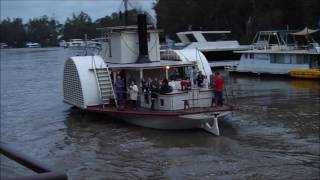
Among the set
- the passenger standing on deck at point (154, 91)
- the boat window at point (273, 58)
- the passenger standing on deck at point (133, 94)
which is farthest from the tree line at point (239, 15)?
the passenger standing on deck at point (154, 91)

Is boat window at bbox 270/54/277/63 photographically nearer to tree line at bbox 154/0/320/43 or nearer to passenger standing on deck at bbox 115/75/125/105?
tree line at bbox 154/0/320/43

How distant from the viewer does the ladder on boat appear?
23.7 m

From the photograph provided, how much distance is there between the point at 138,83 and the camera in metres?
24.4

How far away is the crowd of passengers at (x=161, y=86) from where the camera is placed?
2142cm

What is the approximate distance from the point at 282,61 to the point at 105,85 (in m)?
27.8

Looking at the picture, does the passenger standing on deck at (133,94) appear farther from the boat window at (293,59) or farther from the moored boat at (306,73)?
the boat window at (293,59)

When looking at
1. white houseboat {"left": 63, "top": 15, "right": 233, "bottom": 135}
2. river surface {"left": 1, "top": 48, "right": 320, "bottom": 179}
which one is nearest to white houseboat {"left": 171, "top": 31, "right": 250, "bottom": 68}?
river surface {"left": 1, "top": 48, "right": 320, "bottom": 179}

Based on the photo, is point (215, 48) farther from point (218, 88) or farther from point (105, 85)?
point (218, 88)

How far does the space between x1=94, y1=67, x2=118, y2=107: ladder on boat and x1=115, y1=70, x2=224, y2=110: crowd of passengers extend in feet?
1.23

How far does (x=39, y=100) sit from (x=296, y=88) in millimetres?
17094

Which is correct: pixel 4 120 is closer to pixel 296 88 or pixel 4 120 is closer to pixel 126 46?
pixel 126 46

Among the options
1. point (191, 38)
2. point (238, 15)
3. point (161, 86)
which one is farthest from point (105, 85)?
point (238, 15)

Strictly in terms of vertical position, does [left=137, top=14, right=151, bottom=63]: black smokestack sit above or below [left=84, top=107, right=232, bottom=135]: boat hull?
above

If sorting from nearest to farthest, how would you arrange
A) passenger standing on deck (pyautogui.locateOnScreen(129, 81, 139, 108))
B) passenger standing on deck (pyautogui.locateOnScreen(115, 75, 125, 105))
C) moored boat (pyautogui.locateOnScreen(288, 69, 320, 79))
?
passenger standing on deck (pyautogui.locateOnScreen(129, 81, 139, 108)), passenger standing on deck (pyautogui.locateOnScreen(115, 75, 125, 105)), moored boat (pyautogui.locateOnScreen(288, 69, 320, 79))
